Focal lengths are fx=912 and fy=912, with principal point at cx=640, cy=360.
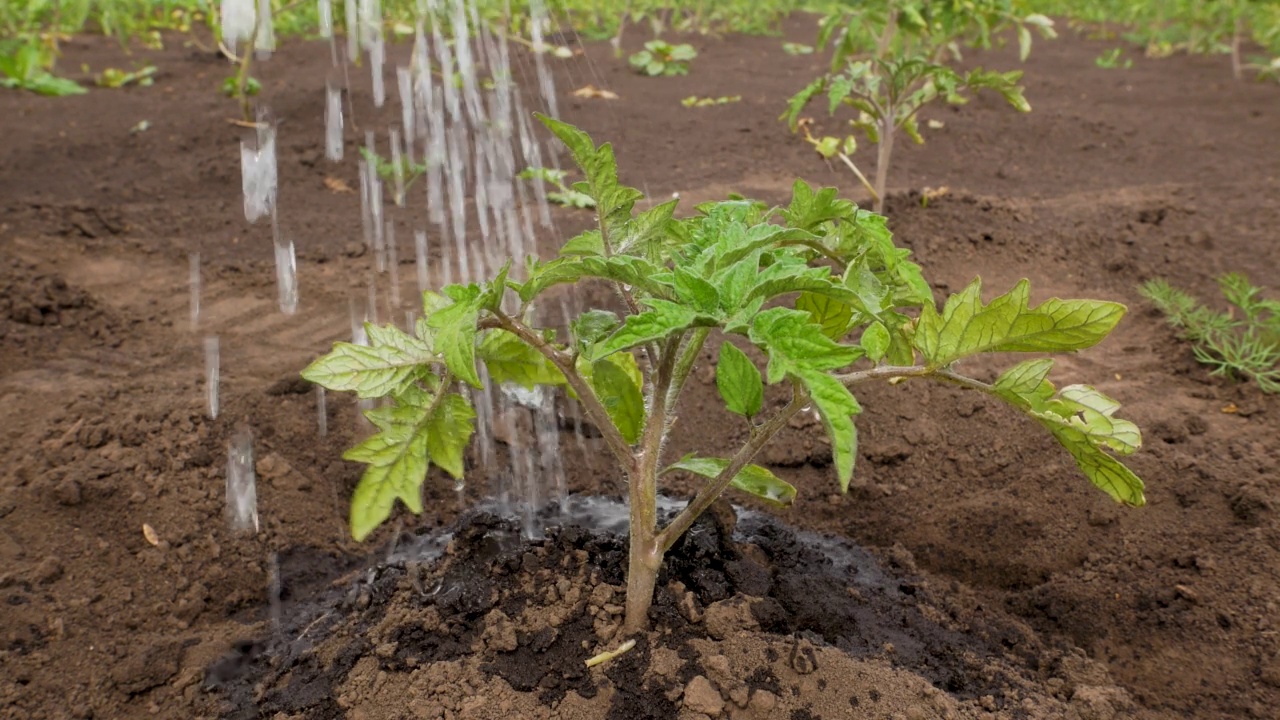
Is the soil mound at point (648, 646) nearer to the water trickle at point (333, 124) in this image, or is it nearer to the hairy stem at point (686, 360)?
the hairy stem at point (686, 360)

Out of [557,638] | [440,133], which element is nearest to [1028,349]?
[557,638]

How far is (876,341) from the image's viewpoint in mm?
1333

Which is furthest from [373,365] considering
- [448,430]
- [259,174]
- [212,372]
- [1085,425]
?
[259,174]

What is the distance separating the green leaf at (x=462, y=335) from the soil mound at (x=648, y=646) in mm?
615

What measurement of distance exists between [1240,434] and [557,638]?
1965mm

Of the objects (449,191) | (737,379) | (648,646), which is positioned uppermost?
(737,379)

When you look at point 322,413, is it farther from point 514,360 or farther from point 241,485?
point 514,360

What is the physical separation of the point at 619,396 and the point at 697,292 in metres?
0.57

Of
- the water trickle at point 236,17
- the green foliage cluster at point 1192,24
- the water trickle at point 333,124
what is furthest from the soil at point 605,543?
the green foliage cluster at point 1192,24

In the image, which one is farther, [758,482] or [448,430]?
[758,482]

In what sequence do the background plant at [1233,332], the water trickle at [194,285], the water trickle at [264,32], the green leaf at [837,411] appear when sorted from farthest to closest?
the water trickle at [264,32], the water trickle at [194,285], the background plant at [1233,332], the green leaf at [837,411]

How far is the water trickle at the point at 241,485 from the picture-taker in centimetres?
231

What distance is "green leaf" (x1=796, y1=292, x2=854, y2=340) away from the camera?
1.53 meters

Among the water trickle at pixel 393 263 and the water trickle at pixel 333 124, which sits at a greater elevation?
the water trickle at pixel 333 124
